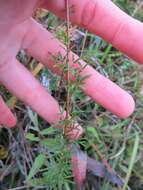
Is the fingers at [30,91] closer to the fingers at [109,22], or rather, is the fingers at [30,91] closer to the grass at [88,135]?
the grass at [88,135]

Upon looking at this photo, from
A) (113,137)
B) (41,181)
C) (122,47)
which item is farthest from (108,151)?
(122,47)

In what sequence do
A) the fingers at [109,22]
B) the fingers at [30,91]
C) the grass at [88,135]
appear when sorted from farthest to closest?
1. the grass at [88,135]
2. the fingers at [30,91]
3. the fingers at [109,22]

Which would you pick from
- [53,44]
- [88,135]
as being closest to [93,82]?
[53,44]

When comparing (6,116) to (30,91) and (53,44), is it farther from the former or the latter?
(53,44)

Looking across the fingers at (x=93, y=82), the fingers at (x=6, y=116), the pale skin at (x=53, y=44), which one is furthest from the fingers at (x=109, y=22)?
the fingers at (x=6, y=116)

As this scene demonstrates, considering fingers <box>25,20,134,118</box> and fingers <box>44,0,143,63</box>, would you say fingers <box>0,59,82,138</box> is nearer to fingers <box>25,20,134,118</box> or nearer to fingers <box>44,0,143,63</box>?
fingers <box>25,20,134,118</box>
